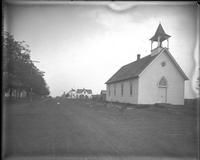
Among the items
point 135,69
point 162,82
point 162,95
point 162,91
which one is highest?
point 135,69

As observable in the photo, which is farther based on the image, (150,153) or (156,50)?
(156,50)

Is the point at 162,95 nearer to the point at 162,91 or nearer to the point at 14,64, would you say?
the point at 162,91

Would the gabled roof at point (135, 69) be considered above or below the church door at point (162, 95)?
above

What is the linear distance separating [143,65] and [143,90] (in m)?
2.37

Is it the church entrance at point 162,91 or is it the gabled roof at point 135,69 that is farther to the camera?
the gabled roof at point 135,69

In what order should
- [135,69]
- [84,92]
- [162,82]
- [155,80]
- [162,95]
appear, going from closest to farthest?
1. [84,92]
2. [162,95]
3. [162,82]
4. [155,80]
5. [135,69]

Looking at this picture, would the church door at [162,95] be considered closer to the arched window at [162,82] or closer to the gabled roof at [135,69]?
the arched window at [162,82]

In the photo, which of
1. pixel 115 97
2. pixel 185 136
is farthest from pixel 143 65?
pixel 185 136

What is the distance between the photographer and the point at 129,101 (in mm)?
18281

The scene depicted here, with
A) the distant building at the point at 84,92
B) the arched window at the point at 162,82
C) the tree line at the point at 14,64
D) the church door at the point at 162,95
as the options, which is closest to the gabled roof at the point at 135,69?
the arched window at the point at 162,82

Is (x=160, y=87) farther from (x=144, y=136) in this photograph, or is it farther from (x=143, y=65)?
(x=144, y=136)

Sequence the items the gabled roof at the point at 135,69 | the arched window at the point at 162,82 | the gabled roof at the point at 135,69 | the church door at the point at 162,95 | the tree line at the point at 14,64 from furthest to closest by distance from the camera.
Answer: the gabled roof at the point at 135,69
the gabled roof at the point at 135,69
the arched window at the point at 162,82
the church door at the point at 162,95
the tree line at the point at 14,64

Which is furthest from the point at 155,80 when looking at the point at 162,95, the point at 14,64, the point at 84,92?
the point at 14,64

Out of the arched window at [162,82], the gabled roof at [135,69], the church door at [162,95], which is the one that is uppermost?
the gabled roof at [135,69]
